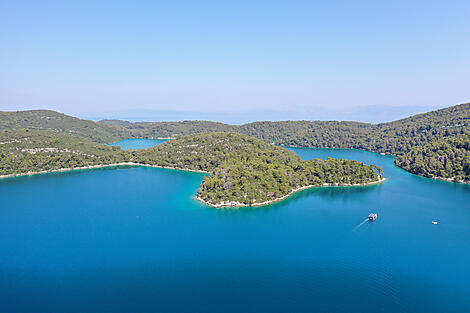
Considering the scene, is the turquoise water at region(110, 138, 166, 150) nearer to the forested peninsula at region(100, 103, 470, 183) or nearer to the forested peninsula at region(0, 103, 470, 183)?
the forested peninsula at region(0, 103, 470, 183)

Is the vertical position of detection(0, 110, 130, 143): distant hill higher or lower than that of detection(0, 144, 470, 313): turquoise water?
higher

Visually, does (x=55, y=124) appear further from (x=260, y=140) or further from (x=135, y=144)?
(x=260, y=140)

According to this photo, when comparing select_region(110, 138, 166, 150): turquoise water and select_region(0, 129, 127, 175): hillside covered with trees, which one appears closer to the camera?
select_region(0, 129, 127, 175): hillside covered with trees

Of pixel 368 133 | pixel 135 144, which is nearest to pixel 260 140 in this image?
pixel 135 144

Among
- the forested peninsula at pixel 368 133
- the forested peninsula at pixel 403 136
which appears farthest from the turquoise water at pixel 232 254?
the forested peninsula at pixel 368 133

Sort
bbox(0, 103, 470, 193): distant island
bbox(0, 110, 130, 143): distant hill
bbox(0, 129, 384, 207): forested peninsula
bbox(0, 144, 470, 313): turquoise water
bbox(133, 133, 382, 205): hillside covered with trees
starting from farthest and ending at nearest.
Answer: bbox(0, 110, 130, 143): distant hill, bbox(0, 103, 470, 193): distant island, bbox(0, 129, 384, 207): forested peninsula, bbox(133, 133, 382, 205): hillside covered with trees, bbox(0, 144, 470, 313): turquoise water

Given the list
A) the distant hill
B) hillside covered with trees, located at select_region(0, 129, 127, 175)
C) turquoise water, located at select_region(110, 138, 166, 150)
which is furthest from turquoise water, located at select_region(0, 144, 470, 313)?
the distant hill

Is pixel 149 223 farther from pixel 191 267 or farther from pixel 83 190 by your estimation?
Answer: pixel 83 190

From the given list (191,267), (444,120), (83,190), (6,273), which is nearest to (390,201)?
(191,267)
